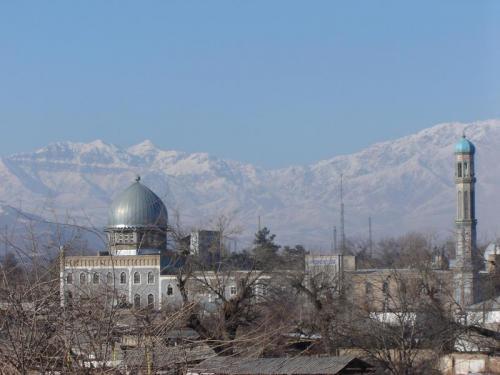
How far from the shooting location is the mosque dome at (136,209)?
81125 millimetres

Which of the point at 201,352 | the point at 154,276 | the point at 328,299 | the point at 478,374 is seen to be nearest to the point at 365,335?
the point at 478,374

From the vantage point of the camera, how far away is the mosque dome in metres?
81.1

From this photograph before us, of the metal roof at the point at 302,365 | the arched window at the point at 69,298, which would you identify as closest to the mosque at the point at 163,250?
the metal roof at the point at 302,365

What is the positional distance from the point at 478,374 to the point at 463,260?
4229 cm

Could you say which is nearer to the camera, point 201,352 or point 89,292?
point 89,292

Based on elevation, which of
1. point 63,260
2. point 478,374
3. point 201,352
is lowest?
point 478,374

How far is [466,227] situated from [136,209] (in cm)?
2068

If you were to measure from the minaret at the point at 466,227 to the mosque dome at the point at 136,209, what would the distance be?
18.2 metres

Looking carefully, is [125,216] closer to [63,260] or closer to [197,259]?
[197,259]

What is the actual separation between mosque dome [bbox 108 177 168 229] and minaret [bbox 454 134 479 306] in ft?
59.6

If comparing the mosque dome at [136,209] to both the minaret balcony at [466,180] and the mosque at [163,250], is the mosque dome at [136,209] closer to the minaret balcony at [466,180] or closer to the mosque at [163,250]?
the mosque at [163,250]

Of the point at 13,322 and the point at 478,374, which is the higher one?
the point at 13,322

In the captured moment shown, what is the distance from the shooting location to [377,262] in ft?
369

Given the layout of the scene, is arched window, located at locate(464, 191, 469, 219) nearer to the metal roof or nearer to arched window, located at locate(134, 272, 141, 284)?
arched window, located at locate(134, 272, 141, 284)
